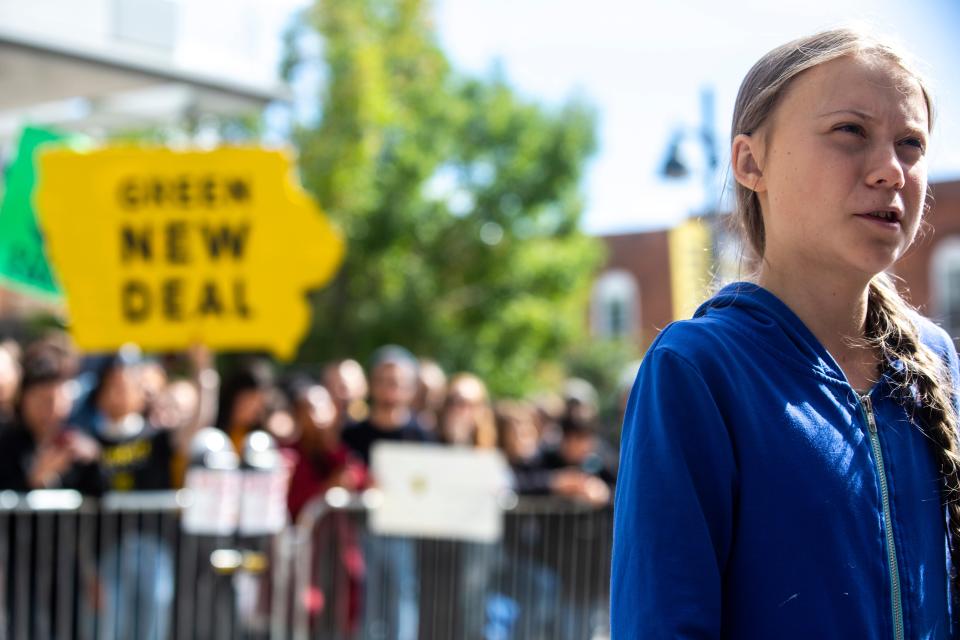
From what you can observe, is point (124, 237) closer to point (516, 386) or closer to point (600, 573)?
point (600, 573)

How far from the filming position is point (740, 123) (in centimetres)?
170

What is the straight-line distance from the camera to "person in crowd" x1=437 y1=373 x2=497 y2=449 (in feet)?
23.3

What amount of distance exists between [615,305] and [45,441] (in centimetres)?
3142

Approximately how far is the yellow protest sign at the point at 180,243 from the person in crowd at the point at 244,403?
187 millimetres

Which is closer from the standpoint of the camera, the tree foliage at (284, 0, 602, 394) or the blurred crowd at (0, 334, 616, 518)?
the blurred crowd at (0, 334, 616, 518)

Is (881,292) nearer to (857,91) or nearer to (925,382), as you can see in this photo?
(925,382)

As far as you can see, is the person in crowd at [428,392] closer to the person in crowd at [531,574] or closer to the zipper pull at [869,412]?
the person in crowd at [531,574]

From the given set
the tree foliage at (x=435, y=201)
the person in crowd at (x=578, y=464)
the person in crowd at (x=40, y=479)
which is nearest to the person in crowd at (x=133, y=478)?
the person in crowd at (x=40, y=479)

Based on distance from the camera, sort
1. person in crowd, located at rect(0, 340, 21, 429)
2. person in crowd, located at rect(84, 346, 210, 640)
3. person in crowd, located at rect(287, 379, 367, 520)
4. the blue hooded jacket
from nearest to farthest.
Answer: the blue hooded jacket
person in crowd, located at rect(84, 346, 210, 640)
person in crowd, located at rect(0, 340, 21, 429)
person in crowd, located at rect(287, 379, 367, 520)

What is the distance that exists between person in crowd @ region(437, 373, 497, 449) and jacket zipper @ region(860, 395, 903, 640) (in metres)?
5.48

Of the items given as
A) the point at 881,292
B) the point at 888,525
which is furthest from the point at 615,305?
the point at 888,525

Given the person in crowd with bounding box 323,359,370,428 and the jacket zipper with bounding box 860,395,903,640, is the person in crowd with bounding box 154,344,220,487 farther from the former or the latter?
the jacket zipper with bounding box 860,395,903,640

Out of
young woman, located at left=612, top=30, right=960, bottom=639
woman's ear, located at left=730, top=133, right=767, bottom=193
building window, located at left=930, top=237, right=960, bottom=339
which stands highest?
building window, located at left=930, top=237, right=960, bottom=339

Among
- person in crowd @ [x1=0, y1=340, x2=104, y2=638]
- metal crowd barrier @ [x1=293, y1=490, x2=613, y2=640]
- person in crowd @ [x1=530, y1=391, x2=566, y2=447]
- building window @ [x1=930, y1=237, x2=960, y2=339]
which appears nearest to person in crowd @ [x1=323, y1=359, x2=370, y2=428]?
metal crowd barrier @ [x1=293, y1=490, x2=613, y2=640]
